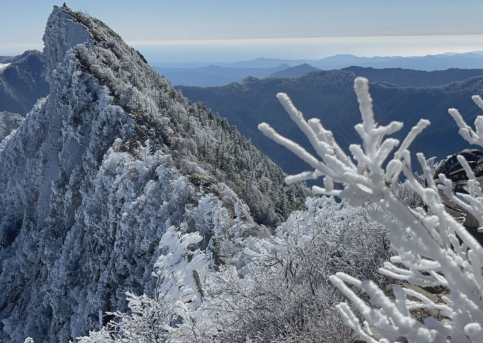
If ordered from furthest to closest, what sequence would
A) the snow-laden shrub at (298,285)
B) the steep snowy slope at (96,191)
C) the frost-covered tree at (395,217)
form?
the steep snowy slope at (96,191) < the snow-laden shrub at (298,285) < the frost-covered tree at (395,217)

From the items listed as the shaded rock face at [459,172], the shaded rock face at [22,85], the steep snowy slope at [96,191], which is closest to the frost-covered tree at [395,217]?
the shaded rock face at [459,172]

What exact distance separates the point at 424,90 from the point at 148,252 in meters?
182

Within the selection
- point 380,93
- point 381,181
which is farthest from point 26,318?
point 380,93

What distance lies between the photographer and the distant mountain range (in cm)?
13712

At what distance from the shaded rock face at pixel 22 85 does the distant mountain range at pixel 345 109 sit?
8219 cm

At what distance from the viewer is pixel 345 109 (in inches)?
7077

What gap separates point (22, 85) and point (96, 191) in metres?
195

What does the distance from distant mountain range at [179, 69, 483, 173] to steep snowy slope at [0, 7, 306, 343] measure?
107382 mm

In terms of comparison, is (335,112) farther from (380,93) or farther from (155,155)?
(155,155)

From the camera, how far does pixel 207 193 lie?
57.3ft

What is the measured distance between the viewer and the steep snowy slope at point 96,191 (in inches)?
714

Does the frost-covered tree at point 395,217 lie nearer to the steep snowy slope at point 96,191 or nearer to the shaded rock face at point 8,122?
the steep snowy slope at point 96,191

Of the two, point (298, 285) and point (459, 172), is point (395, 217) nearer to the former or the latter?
point (298, 285)

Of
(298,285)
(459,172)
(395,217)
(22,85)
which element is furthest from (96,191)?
(22,85)
